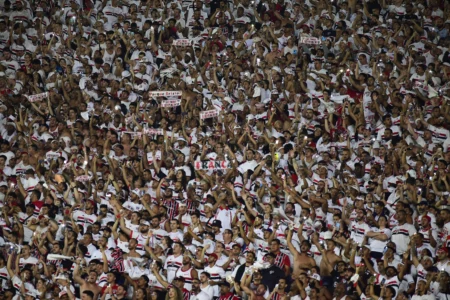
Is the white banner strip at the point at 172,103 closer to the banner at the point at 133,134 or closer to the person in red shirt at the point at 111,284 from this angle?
the banner at the point at 133,134

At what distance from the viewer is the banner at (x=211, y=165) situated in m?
13.1

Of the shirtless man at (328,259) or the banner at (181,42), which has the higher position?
the banner at (181,42)

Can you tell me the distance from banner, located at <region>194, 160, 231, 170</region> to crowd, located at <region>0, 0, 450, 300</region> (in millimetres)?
14

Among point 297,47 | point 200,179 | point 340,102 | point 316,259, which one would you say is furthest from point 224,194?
point 297,47

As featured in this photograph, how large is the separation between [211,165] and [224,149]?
336mm

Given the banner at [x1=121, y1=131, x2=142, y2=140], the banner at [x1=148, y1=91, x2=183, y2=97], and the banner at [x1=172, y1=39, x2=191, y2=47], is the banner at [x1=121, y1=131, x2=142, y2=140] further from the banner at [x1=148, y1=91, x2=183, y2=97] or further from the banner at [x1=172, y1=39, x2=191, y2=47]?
the banner at [x1=172, y1=39, x2=191, y2=47]

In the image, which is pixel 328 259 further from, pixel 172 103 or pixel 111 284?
pixel 172 103

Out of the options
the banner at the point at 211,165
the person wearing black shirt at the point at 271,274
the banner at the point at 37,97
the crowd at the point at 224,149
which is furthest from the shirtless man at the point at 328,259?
the banner at the point at 37,97

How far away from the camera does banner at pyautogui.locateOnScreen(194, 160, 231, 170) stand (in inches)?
517

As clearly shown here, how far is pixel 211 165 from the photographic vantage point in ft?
43.1

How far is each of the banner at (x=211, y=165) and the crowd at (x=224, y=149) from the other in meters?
0.01

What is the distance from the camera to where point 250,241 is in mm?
12000

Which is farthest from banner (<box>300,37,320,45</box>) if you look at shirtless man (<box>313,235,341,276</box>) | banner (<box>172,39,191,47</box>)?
shirtless man (<box>313,235,341,276</box>)

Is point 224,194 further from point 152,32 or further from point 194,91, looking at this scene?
point 152,32
